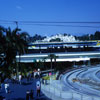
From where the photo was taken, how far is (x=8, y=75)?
10047 mm

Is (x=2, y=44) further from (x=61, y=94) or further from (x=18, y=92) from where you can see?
(x=18, y=92)

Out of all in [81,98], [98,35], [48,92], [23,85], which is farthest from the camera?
[98,35]

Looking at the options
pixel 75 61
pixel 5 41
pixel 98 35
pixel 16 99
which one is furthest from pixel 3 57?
pixel 98 35

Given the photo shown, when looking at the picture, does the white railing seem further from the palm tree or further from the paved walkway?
the palm tree

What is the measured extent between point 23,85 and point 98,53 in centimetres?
3449

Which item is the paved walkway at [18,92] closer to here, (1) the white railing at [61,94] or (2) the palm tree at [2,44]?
(1) the white railing at [61,94]

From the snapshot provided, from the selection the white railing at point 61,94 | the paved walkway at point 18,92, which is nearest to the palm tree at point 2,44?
the paved walkway at point 18,92

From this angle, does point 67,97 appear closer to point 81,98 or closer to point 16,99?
point 81,98

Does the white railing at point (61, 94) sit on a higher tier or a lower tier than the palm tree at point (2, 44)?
lower

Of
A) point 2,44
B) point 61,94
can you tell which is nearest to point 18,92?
point 61,94

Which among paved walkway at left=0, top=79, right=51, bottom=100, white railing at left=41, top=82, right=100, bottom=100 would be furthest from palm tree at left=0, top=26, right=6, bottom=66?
white railing at left=41, top=82, right=100, bottom=100

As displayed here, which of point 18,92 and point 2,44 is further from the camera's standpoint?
point 18,92

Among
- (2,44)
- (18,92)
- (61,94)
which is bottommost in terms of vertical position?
(18,92)

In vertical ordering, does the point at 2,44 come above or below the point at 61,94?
above
